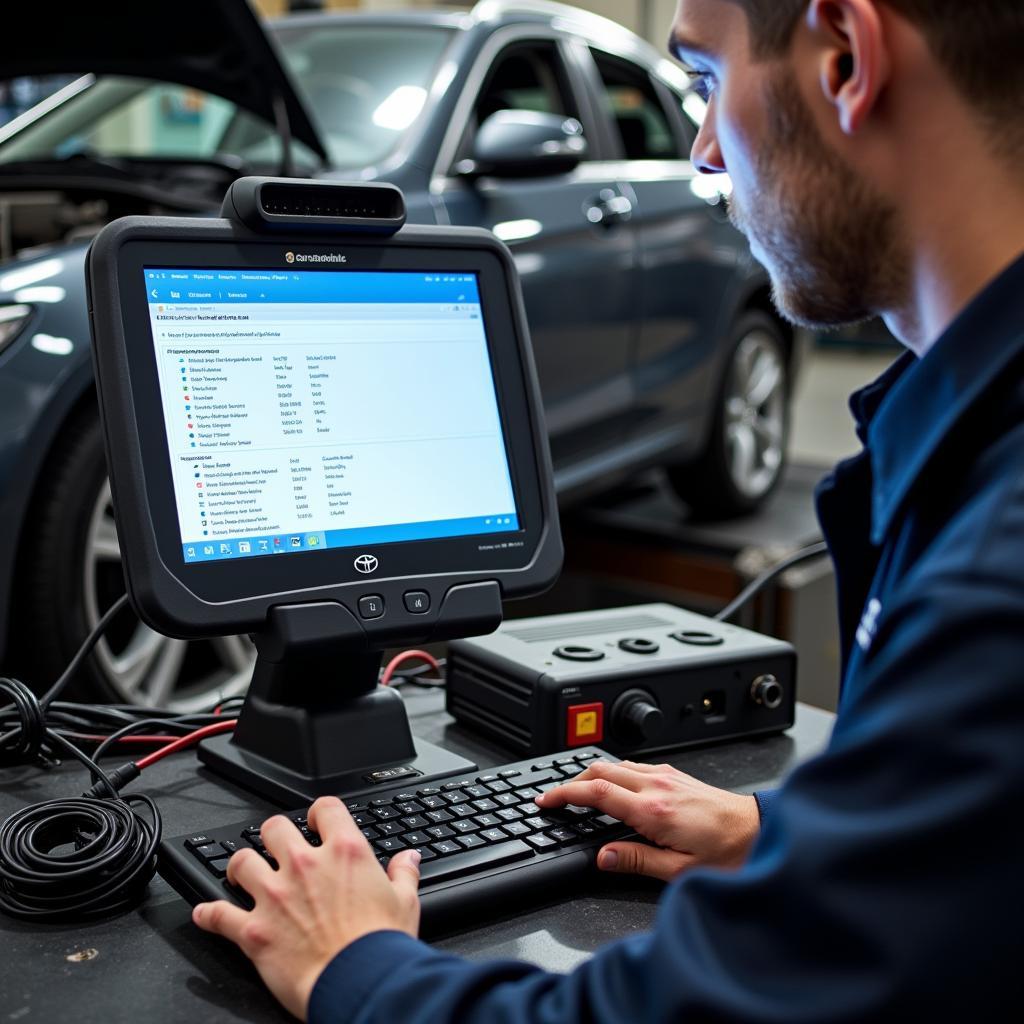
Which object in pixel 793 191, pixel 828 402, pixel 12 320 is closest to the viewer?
pixel 793 191

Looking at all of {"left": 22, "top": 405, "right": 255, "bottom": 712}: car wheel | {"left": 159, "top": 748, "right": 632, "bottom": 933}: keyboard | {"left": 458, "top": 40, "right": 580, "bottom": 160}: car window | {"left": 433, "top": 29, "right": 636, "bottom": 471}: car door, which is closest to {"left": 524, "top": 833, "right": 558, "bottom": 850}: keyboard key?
{"left": 159, "top": 748, "right": 632, "bottom": 933}: keyboard

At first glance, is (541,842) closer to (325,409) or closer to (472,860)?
(472,860)

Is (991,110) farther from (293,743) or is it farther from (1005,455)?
(293,743)

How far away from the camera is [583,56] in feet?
11.9

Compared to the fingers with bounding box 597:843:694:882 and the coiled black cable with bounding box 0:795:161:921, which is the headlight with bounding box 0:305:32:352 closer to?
the coiled black cable with bounding box 0:795:161:921

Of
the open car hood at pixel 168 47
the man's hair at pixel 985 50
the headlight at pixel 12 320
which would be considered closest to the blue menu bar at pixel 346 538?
the man's hair at pixel 985 50

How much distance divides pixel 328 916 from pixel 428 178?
2.27m

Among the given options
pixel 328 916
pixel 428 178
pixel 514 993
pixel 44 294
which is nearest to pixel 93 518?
pixel 44 294

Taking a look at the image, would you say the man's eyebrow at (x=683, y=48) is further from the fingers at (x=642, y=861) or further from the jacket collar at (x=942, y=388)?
the fingers at (x=642, y=861)

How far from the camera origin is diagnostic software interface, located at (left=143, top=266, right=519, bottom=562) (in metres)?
1.07

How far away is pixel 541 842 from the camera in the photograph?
3.22ft

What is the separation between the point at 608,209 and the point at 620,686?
233 cm

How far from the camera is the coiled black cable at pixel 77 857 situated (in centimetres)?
91

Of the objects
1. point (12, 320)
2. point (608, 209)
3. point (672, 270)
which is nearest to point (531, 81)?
point (608, 209)
